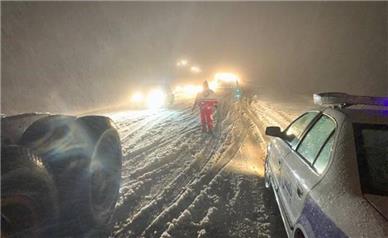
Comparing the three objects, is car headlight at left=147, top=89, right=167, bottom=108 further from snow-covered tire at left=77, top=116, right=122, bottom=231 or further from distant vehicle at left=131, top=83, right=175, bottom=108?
snow-covered tire at left=77, top=116, right=122, bottom=231

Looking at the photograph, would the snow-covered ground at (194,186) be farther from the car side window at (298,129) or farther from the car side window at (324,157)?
the car side window at (324,157)

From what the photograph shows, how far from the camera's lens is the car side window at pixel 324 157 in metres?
2.81

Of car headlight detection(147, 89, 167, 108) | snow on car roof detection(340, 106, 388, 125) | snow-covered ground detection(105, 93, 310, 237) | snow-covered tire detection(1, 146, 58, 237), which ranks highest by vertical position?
snow on car roof detection(340, 106, 388, 125)

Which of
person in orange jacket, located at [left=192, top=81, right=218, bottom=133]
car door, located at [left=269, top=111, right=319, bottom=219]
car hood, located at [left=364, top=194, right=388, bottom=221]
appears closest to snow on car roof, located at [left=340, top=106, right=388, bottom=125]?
car door, located at [left=269, top=111, right=319, bottom=219]

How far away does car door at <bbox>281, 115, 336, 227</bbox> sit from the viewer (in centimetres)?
290

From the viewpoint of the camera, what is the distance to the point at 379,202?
2.15m

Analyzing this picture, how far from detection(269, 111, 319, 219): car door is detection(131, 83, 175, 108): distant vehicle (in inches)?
553

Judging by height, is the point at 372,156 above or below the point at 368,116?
below

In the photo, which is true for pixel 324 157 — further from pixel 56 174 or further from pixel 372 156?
pixel 56 174

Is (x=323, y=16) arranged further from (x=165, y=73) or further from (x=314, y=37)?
(x=165, y=73)

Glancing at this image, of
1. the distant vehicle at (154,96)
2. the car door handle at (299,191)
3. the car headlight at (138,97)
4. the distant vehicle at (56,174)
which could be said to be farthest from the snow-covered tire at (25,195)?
the car headlight at (138,97)

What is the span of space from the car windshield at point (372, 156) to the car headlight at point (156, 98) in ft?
53.2

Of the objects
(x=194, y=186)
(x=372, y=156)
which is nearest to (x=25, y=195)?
(x=372, y=156)

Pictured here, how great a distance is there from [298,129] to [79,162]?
2820 mm
